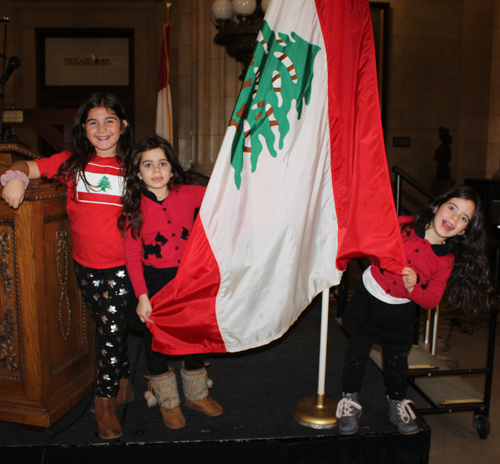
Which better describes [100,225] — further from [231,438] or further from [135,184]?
[231,438]

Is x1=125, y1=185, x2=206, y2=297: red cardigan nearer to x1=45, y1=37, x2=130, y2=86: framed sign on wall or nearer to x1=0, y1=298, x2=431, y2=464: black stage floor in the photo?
x1=0, y1=298, x2=431, y2=464: black stage floor

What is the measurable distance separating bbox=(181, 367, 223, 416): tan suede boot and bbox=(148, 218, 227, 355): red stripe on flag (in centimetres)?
40

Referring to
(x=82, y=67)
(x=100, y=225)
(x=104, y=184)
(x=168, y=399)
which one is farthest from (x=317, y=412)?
(x=82, y=67)

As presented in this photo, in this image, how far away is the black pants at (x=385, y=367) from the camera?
2.11m

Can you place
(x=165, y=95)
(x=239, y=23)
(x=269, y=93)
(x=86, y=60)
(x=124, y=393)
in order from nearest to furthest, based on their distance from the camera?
1. (x=269, y=93)
2. (x=124, y=393)
3. (x=239, y=23)
4. (x=165, y=95)
5. (x=86, y=60)

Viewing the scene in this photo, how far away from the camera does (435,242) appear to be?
2.06m

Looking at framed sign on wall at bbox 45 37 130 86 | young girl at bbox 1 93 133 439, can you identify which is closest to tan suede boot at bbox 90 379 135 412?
young girl at bbox 1 93 133 439

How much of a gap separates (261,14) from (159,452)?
4103 millimetres

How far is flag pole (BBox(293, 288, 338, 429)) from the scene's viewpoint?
6.81 feet

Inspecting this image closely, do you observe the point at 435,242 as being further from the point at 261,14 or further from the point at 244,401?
the point at 261,14

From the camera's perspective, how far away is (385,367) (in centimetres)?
216

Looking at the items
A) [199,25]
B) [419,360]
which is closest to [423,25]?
[199,25]

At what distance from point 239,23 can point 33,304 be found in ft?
11.3

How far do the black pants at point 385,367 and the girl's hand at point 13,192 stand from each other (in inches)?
63.4
